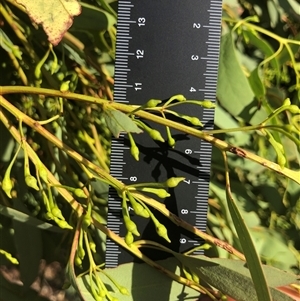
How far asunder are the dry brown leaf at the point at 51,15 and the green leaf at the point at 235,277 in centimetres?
32

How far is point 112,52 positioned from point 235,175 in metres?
0.33

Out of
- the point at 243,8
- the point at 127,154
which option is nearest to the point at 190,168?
the point at 127,154

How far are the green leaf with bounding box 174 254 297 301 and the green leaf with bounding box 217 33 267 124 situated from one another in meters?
0.30

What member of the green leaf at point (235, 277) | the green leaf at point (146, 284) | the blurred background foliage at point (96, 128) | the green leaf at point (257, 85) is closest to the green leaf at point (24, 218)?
the blurred background foliage at point (96, 128)

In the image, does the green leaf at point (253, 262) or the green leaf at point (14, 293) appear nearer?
the green leaf at point (253, 262)

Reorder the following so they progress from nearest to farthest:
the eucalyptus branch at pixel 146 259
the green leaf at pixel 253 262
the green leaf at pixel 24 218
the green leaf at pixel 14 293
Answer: the green leaf at pixel 253 262 < the eucalyptus branch at pixel 146 259 < the green leaf at pixel 24 218 < the green leaf at pixel 14 293

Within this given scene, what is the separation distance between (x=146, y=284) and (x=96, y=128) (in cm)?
36

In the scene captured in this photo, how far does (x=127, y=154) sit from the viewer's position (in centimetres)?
83

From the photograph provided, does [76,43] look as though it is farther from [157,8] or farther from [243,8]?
[243,8]

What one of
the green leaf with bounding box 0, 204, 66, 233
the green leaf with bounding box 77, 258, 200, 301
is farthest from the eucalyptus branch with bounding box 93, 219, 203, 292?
the green leaf with bounding box 0, 204, 66, 233

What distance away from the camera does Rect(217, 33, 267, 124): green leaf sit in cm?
89

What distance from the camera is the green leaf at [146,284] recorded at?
2.49 feet

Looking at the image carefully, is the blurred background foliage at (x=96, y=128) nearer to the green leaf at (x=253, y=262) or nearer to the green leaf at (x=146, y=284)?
the green leaf at (x=146, y=284)

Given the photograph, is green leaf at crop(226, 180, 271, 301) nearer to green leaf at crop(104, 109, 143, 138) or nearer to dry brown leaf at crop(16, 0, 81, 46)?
green leaf at crop(104, 109, 143, 138)
